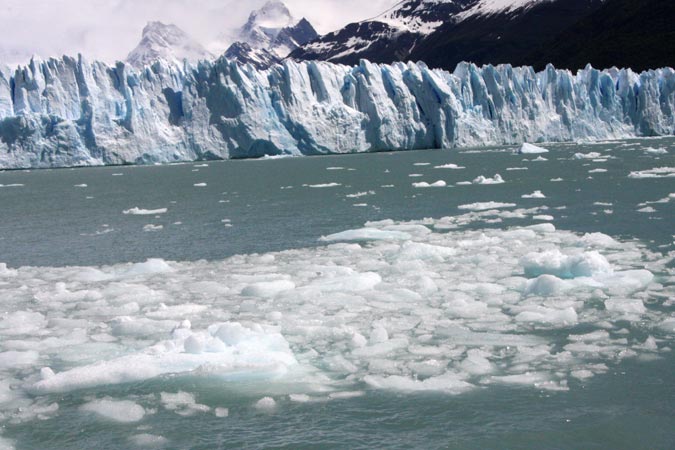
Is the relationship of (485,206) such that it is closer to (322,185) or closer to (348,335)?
(322,185)

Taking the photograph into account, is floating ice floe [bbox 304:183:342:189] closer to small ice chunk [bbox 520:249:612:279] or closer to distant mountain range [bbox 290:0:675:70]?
A: small ice chunk [bbox 520:249:612:279]

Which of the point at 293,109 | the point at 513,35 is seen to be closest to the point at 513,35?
the point at 513,35

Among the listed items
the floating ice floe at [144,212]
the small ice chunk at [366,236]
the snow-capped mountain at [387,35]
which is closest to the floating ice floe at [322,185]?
the floating ice floe at [144,212]

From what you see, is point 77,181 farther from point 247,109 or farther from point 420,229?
point 420,229

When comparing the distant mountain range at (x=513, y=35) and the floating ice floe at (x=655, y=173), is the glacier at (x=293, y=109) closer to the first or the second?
the floating ice floe at (x=655, y=173)

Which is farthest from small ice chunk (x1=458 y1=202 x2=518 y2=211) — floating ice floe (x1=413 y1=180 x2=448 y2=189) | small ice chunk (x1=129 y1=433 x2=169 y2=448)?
small ice chunk (x1=129 y1=433 x2=169 y2=448)

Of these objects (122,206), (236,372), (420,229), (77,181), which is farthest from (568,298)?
(77,181)
